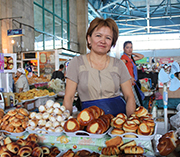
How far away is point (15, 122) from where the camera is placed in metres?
1.59

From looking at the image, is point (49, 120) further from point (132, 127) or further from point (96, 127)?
point (132, 127)

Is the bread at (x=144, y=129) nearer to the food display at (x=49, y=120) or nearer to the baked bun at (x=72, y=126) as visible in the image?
the baked bun at (x=72, y=126)

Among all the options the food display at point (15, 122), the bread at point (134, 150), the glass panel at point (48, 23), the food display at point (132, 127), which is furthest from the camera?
the glass panel at point (48, 23)

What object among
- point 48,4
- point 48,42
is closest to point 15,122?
point 48,42

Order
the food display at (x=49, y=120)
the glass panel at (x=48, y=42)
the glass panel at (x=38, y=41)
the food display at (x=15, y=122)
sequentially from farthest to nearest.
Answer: the glass panel at (x=48, y=42)
the glass panel at (x=38, y=41)
the food display at (x=15, y=122)
the food display at (x=49, y=120)

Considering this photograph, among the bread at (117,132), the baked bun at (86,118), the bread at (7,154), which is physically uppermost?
the baked bun at (86,118)

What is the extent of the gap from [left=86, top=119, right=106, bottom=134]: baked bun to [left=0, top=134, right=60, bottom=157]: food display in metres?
0.33

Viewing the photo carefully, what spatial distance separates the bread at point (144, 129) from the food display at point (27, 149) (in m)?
0.63

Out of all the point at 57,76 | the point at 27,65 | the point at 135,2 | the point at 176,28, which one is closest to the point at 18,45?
the point at 27,65

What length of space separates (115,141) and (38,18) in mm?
12631

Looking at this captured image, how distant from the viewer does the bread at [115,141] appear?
4.17 feet

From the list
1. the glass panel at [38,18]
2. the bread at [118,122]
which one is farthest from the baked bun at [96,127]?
the glass panel at [38,18]

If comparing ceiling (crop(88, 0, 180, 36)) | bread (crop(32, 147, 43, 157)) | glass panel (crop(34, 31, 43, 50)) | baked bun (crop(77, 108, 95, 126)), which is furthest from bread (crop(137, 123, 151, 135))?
ceiling (crop(88, 0, 180, 36))

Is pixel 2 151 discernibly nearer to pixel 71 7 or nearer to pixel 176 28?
pixel 71 7
